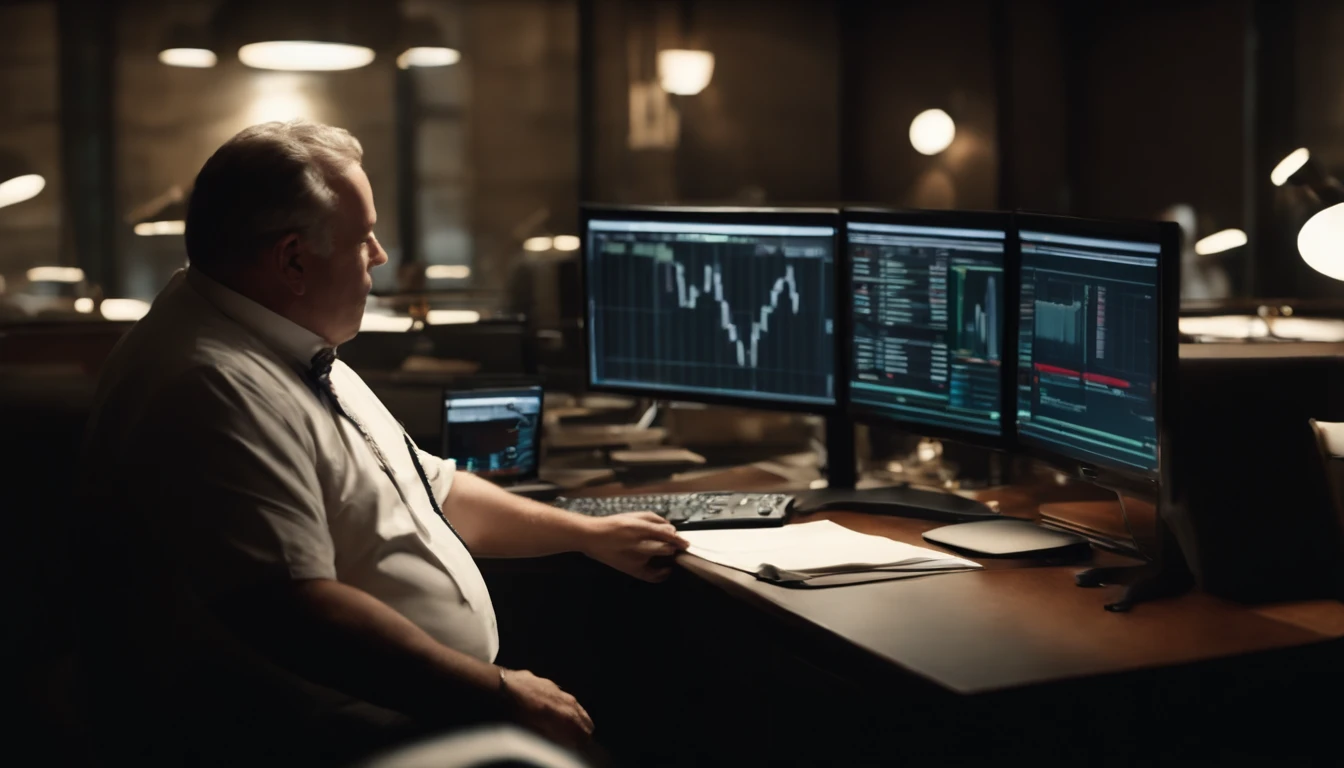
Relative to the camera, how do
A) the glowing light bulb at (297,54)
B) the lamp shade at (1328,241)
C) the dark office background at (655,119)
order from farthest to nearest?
1. the dark office background at (655,119)
2. the glowing light bulb at (297,54)
3. the lamp shade at (1328,241)

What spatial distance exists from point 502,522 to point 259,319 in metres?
0.58

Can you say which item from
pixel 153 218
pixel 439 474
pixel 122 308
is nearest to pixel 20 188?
pixel 122 308

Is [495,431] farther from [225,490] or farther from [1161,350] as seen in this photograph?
[1161,350]

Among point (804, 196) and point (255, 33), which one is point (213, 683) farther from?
point (804, 196)

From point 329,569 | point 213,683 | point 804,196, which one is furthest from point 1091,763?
point 804,196

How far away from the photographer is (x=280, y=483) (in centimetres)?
147

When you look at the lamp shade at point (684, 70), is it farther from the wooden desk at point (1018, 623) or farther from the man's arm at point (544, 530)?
the wooden desk at point (1018, 623)

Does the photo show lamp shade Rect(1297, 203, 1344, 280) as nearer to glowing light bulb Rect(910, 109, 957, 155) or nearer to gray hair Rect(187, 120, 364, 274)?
gray hair Rect(187, 120, 364, 274)

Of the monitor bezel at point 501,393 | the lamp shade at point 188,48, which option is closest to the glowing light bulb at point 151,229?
the lamp shade at point 188,48

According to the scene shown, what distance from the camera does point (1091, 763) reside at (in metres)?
1.45

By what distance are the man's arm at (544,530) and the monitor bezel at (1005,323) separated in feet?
1.59

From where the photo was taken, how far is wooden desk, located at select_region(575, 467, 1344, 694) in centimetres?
141

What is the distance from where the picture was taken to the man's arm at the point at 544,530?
197cm

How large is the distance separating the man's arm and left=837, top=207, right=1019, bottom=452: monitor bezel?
0.48m
